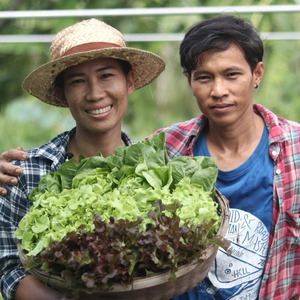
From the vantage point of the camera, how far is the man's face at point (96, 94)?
11.3 feet

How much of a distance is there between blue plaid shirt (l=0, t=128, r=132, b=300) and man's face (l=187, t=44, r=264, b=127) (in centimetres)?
106

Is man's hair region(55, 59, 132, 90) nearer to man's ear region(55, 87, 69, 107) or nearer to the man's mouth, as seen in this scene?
man's ear region(55, 87, 69, 107)

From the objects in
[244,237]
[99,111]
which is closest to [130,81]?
[99,111]

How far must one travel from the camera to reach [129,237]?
2.50 m

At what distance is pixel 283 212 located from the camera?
Result: 3.55m

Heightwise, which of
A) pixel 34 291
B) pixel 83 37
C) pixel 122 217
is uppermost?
pixel 83 37

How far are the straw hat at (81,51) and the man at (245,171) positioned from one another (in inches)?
17.7

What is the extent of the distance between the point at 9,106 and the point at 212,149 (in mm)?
6152

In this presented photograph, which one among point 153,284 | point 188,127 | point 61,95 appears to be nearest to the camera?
point 153,284

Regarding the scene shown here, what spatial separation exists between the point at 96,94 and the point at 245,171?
3.67ft

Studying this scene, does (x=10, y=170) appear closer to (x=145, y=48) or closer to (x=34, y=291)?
(x=34, y=291)

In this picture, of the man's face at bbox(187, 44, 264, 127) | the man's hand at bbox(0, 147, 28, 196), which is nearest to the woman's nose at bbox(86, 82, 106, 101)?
the man's hand at bbox(0, 147, 28, 196)

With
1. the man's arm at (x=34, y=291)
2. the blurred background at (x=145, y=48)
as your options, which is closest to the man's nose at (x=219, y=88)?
the man's arm at (x=34, y=291)

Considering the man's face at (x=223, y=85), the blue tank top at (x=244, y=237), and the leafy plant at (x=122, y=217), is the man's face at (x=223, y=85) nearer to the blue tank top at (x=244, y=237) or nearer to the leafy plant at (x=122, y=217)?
the blue tank top at (x=244, y=237)
